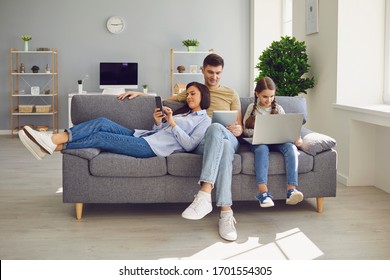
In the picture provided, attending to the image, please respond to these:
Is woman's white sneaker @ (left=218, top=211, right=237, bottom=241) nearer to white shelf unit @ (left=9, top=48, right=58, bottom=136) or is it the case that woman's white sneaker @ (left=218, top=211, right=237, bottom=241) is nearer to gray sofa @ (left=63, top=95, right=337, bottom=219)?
gray sofa @ (left=63, top=95, right=337, bottom=219)

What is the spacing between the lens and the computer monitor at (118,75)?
27.9 ft

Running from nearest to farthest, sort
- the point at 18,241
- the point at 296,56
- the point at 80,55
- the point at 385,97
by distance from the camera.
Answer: the point at 18,241
the point at 385,97
the point at 296,56
the point at 80,55

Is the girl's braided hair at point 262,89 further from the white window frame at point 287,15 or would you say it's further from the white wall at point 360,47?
the white window frame at point 287,15

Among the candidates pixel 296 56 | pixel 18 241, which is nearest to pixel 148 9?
pixel 296 56

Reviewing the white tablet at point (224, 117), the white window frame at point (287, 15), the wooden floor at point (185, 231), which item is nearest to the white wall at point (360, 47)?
the wooden floor at point (185, 231)

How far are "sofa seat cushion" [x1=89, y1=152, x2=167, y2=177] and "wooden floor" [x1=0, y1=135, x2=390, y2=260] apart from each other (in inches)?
11.9

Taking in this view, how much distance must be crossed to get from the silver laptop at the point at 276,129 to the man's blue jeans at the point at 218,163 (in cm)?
23

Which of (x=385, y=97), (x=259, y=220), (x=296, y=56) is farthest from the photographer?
(x=296, y=56)

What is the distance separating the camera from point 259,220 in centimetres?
349

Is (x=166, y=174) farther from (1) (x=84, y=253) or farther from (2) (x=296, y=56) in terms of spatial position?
(2) (x=296, y=56)

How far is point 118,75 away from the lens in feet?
28.0

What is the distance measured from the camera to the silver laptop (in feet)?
11.1

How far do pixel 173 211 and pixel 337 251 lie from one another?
1.24 meters

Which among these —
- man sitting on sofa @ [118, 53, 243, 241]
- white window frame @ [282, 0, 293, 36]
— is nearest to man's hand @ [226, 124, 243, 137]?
man sitting on sofa @ [118, 53, 243, 241]
